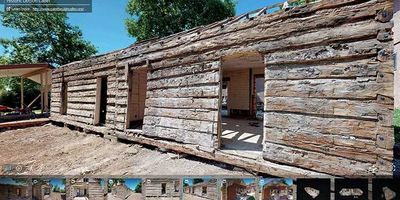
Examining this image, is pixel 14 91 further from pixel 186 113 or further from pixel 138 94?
pixel 186 113

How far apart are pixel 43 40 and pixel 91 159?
29.7m

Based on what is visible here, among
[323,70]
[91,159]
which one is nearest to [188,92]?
[323,70]

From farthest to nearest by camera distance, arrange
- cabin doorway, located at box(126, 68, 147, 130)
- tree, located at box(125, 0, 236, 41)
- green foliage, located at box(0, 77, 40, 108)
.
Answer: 1. green foliage, located at box(0, 77, 40, 108)
2. tree, located at box(125, 0, 236, 41)
3. cabin doorway, located at box(126, 68, 147, 130)

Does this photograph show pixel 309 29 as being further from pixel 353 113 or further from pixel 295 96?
pixel 353 113

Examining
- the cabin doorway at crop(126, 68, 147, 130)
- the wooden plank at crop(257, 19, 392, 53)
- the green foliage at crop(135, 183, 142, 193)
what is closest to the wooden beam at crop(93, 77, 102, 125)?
the cabin doorway at crop(126, 68, 147, 130)

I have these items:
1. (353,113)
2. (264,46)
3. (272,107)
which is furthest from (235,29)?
(353,113)

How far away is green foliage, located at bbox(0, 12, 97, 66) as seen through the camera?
1041 inches

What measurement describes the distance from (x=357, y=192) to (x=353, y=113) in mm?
1777

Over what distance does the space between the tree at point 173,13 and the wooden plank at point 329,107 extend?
19.5 metres

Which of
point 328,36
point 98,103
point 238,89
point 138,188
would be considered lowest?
point 138,188

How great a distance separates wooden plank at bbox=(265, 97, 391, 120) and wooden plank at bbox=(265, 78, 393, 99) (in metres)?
0.08

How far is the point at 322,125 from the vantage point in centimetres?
351

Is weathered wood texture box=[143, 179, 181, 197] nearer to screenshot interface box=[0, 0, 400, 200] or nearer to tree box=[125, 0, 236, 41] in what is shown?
screenshot interface box=[0, 0, 400, 200]

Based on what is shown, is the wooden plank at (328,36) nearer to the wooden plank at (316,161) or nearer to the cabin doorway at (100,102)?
the wooden plank at (316,161)
